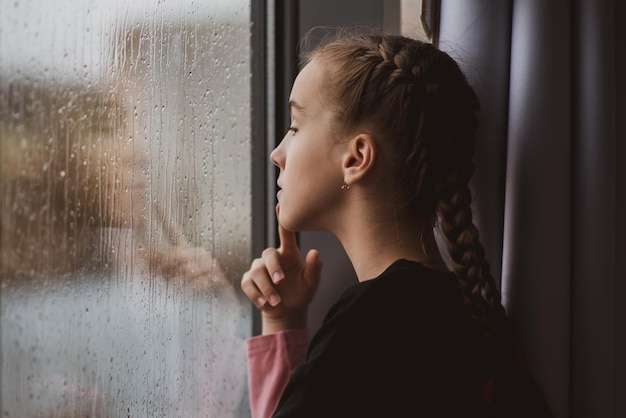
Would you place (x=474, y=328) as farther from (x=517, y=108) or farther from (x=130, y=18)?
(x=130, y=18)

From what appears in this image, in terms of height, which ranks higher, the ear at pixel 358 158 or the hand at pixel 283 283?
the ear at pixel 358 158

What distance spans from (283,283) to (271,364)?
12 cm

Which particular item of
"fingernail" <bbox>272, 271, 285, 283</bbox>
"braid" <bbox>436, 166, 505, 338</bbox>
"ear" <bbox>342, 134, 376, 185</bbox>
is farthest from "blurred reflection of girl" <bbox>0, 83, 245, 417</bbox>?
"braid" <bbox>436, 166, 505, 338</bbox>

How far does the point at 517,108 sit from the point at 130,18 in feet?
1.57

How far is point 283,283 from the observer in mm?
1009

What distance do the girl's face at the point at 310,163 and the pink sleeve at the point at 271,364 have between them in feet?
0.67

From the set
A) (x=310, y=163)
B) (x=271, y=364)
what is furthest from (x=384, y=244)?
(x=271, y=364)

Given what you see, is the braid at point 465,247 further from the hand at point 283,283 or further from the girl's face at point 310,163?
the hand at point 283,283

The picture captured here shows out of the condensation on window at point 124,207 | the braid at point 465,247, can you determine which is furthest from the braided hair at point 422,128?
the condensation on window at point 124,207

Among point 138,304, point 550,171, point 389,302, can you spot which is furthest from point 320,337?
point 550,171

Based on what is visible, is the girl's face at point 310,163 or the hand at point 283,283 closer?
the girl's face at point 310,163

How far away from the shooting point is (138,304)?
31.3 inches

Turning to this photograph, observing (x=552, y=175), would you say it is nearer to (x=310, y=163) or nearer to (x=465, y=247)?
(x=465, y=247)

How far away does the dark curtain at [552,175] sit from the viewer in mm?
866
